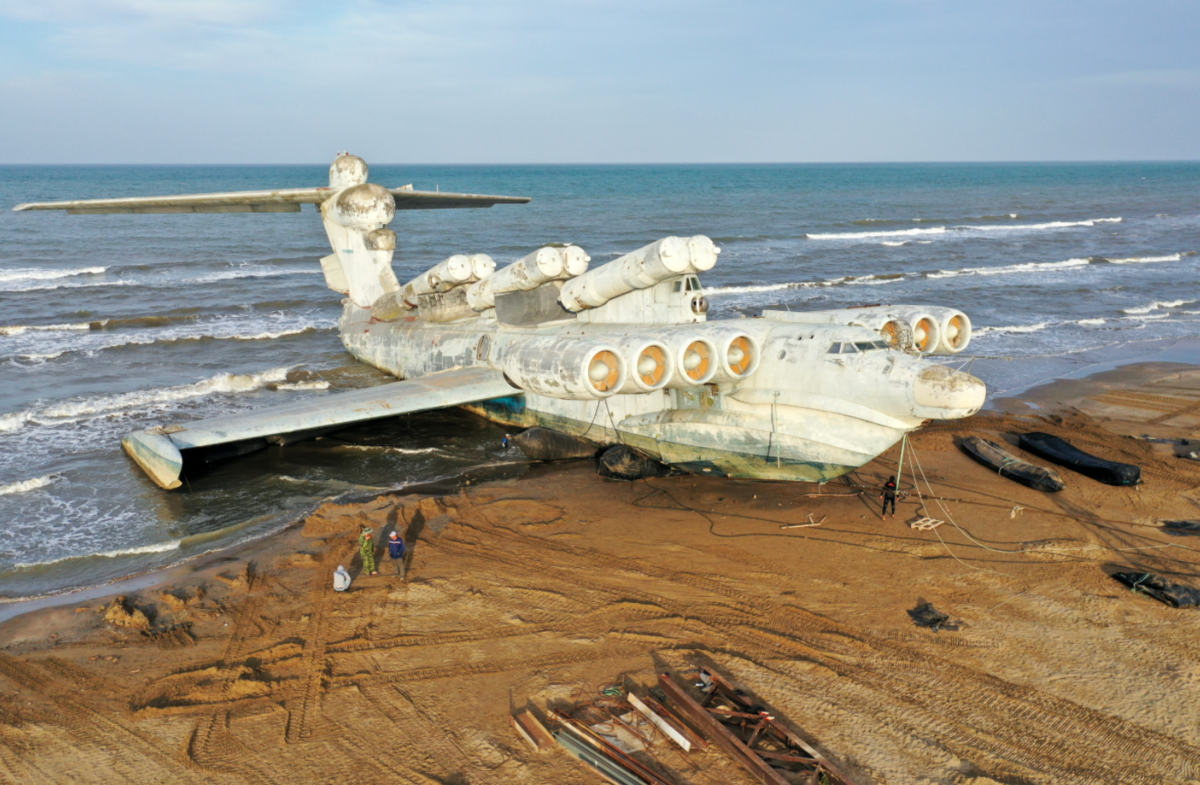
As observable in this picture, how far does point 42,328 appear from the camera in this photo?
2936cm

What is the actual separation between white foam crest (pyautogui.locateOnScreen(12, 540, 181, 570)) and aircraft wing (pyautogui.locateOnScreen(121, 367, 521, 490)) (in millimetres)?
1714

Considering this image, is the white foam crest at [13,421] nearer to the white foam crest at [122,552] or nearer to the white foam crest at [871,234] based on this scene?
the white foam crest at [122,552]

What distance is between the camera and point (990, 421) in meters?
18.6

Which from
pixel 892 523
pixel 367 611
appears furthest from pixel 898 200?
pixel 367 611

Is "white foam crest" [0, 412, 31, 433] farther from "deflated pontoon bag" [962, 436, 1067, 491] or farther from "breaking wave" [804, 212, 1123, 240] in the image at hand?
"breaking wave" [804, 212, 1123, 240]

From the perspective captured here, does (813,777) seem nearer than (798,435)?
Yes

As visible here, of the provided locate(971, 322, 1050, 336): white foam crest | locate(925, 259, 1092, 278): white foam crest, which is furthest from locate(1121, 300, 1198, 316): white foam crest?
locate(925, 259, 1092, 278): white foam crest

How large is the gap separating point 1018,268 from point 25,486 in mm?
46339

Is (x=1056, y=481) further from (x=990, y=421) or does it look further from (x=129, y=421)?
(x=129, y=421)

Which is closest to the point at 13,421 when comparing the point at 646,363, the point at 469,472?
the point at 469,472

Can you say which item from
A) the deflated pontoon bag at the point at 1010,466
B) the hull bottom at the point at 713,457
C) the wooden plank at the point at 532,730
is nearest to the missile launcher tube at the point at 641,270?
the hull bottom at the point at 713,457

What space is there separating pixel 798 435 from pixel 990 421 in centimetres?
817

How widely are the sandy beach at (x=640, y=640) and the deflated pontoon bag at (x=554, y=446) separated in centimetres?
245

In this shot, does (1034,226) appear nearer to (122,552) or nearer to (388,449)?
(388,449)
